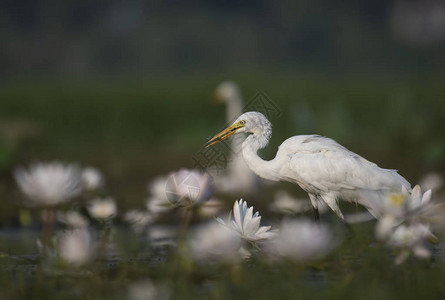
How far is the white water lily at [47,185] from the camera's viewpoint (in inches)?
106

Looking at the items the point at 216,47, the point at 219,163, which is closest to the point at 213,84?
the point at 219,163

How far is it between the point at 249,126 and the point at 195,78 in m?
17.3

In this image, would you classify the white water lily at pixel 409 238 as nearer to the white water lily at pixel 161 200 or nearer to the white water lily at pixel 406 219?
the white water lily at pixel 406 219

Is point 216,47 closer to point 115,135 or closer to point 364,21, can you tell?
point 364,21

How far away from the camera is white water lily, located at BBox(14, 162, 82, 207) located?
2682 millimetres

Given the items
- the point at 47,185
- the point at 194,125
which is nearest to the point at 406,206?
the point at 47,185

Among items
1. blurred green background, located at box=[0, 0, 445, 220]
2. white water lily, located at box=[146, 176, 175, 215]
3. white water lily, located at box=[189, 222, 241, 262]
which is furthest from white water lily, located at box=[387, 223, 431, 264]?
blurred green background, located at box=[0, 0, 445, 220]

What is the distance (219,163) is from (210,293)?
5.12 ft

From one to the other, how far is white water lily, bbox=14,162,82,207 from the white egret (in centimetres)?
203

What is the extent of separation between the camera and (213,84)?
17109 millimetres

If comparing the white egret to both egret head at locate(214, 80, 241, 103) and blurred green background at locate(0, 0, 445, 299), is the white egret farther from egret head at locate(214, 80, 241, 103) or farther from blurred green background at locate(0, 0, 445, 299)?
egret head at locate(214, 80, 241, 103)

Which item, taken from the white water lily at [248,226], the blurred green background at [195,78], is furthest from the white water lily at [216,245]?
the blurred green background at [195,78]

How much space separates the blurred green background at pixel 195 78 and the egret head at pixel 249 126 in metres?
2.31

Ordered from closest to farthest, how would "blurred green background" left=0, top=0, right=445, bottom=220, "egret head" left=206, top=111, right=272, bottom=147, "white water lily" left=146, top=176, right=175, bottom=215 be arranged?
1. "white water lily" left=146, top=176, right=175, bottom=215
2. "egret head" left=206, top=111, right=272, bottom=147
3. "blurred green background" left=0, top=0, right=445, bottom=220
